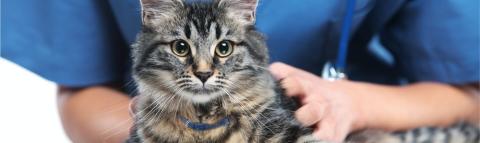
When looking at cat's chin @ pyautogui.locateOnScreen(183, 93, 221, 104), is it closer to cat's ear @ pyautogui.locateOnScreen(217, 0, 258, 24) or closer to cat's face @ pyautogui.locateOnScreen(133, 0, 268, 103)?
cat's face @ pyautogui.locateOnScreen(133, 0, 268, 103)

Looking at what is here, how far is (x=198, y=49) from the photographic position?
2.24ft

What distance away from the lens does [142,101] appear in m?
0.81

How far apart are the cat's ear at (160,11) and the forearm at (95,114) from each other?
0.28 metres

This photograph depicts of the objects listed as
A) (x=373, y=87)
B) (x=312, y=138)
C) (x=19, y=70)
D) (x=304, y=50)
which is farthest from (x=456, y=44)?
(x=19, y=70)

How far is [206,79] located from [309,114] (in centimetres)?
23

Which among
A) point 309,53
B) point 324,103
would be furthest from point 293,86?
point 309,53

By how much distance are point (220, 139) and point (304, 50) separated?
0.36 meters

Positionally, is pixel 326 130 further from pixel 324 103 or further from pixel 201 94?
pixel 201 94

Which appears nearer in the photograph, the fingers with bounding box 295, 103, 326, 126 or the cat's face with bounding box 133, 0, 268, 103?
the cat's face with bounding box 133, 0, 268, 103

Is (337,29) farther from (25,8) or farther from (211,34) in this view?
(25,8)

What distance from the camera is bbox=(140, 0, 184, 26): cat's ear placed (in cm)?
72

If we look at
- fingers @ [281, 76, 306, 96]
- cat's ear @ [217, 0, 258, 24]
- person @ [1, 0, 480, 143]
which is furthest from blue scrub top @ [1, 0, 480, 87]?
cat's ear @ [217, 0, 258, 24]

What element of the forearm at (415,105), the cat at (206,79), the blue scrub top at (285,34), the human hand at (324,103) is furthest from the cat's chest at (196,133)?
the forearm at (415,105)

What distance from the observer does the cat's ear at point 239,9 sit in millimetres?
734
